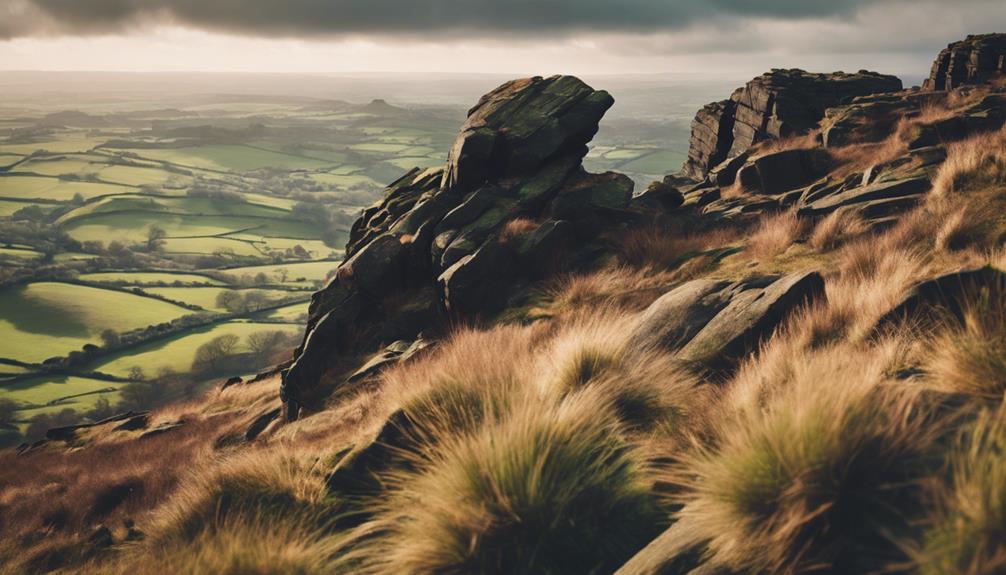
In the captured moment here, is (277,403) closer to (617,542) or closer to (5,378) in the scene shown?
(617,542)

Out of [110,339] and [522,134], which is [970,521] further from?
[110,339]

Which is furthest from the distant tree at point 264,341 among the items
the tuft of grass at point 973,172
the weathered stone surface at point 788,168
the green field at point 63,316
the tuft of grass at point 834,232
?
the tuft of grass at point 973,172

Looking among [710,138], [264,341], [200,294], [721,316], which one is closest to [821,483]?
[721,316]

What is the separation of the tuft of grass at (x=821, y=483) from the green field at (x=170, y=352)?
312 ft

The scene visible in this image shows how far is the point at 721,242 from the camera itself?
50.5 feet

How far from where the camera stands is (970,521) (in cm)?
296

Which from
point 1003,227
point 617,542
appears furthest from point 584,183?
point 617,542

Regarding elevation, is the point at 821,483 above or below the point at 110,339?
above

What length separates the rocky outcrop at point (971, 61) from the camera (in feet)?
123

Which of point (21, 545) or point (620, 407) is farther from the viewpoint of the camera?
point (21, 545)

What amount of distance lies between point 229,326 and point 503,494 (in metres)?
108

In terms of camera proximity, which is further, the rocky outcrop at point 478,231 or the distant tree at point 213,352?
the distant tree at point 213,352

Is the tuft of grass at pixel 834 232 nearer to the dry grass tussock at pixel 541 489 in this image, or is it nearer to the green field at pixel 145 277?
the dry grass tussock at pixel 541 489

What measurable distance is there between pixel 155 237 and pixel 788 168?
547 ft
